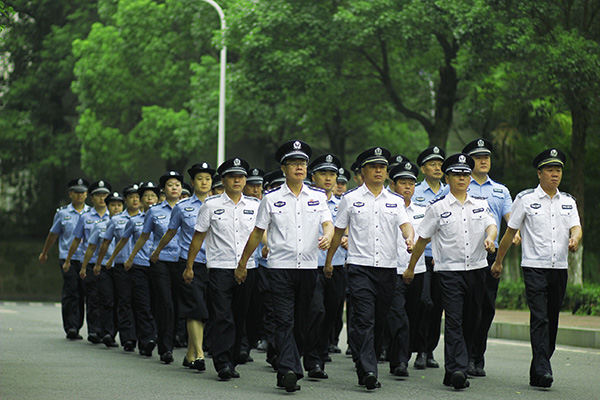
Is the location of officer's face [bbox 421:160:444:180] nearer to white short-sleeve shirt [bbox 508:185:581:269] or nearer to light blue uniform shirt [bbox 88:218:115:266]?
white short-sleeve shirt [bbox 508:185:581:269]

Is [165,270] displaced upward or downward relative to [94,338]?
upward

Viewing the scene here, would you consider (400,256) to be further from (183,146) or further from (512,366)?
(183,146)

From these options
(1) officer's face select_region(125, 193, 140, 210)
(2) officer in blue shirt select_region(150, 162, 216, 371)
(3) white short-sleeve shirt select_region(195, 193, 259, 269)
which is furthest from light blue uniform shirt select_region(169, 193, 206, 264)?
(1) officer's face select_region(125, 193, 140, 210)

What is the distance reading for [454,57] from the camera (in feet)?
87.3

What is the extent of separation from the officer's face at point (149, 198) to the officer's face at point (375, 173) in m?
4.62

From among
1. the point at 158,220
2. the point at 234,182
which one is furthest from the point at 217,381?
the point at 158,220

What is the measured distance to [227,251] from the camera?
10680 millimetres

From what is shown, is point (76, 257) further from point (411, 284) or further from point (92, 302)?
point (411, 284)

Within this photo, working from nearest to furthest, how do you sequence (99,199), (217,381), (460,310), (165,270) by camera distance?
(460,310)
(217,381)
(165,270)
(99,199)

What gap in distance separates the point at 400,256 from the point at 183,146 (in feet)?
74.0

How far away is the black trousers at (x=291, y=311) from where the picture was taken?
955cm

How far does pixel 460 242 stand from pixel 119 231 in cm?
593

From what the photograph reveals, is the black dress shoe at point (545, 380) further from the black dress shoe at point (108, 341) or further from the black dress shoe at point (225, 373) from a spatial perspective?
the black dress shoe at point (108, 341)

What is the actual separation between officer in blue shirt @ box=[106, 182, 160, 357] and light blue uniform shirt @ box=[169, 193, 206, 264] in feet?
5.10
